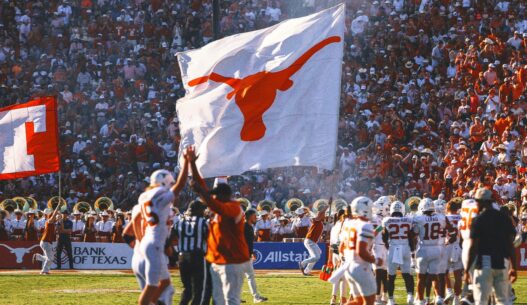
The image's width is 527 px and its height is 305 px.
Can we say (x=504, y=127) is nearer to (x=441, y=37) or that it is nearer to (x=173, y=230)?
(x=441, y=37)

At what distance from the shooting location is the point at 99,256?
97.2 ft

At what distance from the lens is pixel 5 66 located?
131ft

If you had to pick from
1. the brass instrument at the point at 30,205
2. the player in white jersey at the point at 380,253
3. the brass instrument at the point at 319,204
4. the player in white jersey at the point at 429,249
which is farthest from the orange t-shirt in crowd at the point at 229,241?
the brass instrument at the point at 30,205

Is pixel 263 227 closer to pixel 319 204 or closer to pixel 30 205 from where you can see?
pixel 319 204

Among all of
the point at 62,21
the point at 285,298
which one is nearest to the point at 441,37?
the point at 62,21

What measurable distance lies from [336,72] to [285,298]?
4.69m

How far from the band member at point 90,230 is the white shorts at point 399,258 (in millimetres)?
13725

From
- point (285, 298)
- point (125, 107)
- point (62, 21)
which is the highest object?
point (62, 21)

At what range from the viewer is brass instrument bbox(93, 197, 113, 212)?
32.6 m

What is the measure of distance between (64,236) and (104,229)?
8.89 feet

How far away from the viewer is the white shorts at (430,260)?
1806 cm

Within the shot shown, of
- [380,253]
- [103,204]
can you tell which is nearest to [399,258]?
[380,253]

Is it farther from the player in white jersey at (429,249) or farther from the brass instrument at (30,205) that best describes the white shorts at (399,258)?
the brass instrument at (30,205)

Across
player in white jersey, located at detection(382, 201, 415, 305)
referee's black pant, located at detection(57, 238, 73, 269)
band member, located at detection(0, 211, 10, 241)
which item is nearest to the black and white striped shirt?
player in white jersey, located at detection(382, 201, 415, 305)
